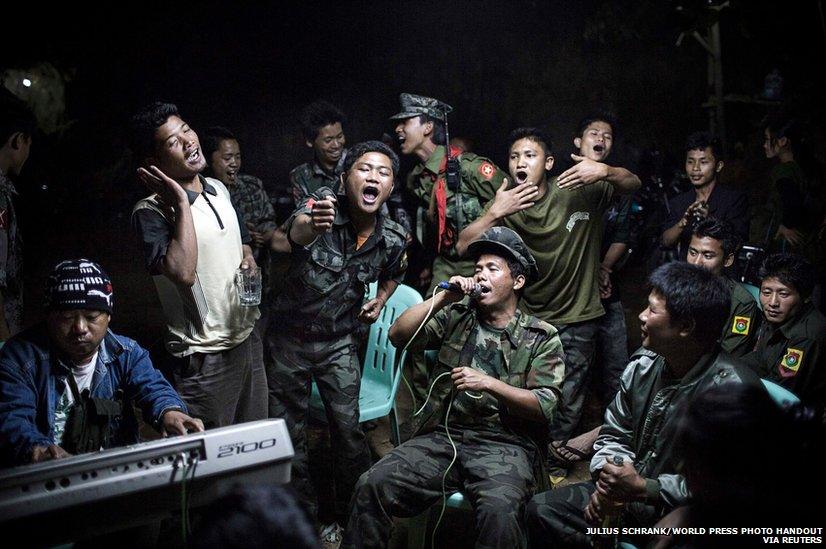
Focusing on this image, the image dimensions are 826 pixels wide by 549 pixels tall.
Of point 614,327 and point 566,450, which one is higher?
point 614,327

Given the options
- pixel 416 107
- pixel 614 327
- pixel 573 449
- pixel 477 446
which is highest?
pixel 416 107

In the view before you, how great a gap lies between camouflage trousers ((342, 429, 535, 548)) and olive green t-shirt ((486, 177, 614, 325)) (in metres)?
1.42

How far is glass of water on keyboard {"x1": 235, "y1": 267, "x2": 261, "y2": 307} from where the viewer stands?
3.15 meters

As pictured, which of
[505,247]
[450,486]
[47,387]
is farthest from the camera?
[505,247]

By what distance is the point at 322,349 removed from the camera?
3.56 meters

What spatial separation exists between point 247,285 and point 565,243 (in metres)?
2.08

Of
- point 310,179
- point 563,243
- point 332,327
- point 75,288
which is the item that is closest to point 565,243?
point 563,243

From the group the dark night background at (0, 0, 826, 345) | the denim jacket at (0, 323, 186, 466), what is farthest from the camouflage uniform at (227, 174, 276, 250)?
the dark night background at (0, 0, 826, 345)

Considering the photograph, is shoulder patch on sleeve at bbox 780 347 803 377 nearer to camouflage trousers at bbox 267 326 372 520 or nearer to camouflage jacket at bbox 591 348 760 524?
camouflage jacket at bbox 591 348 760 524

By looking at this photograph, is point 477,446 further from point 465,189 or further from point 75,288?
point 465,189

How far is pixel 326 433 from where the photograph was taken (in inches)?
190

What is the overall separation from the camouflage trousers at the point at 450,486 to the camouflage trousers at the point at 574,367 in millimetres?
1360

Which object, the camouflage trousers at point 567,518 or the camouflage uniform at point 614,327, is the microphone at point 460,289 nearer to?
the camouflage trousers at point 567,518

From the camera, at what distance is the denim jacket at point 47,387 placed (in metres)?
2.25
